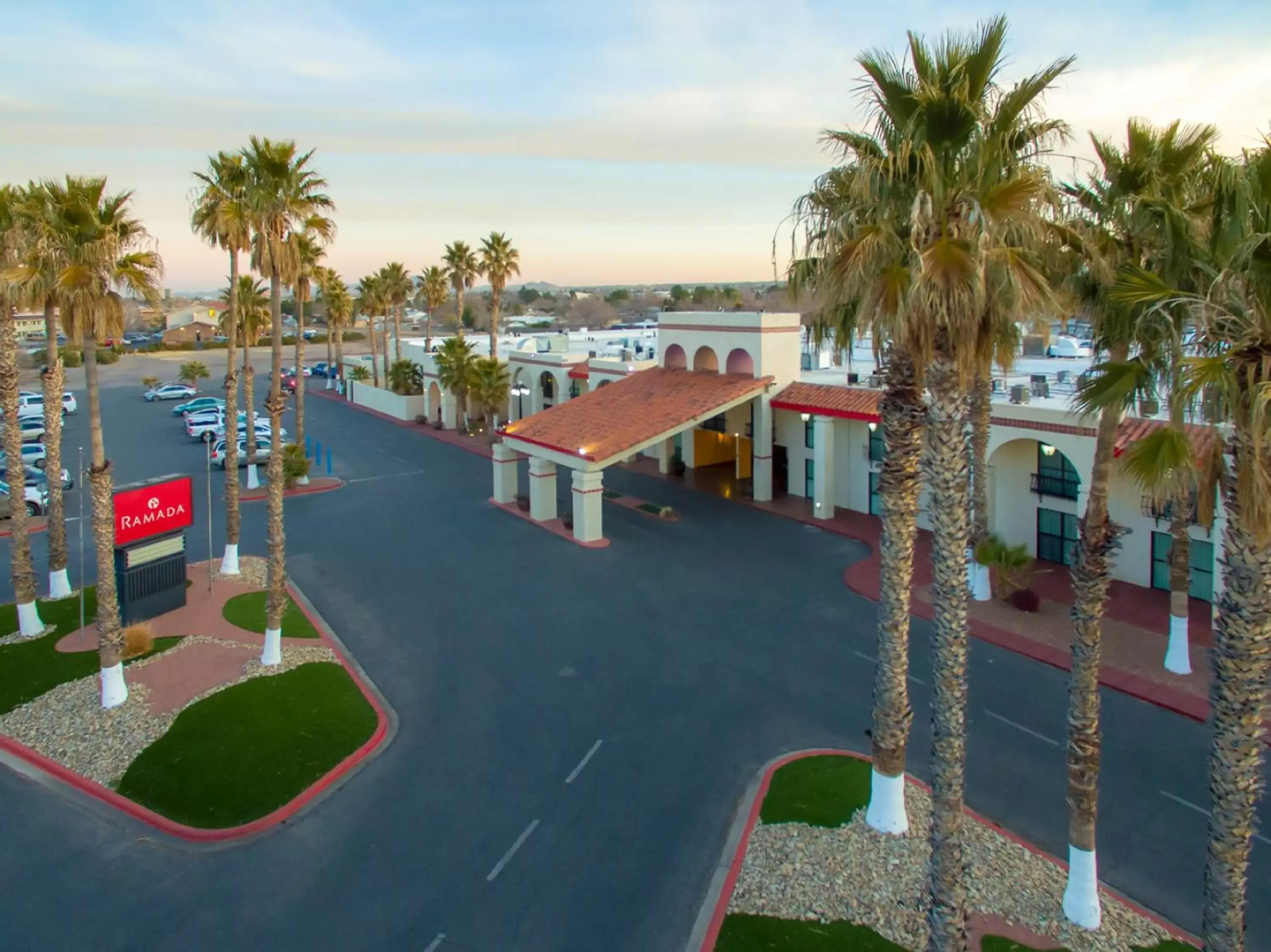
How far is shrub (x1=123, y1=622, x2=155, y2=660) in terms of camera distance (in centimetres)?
1997

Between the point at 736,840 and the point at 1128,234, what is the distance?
10128 millimetres

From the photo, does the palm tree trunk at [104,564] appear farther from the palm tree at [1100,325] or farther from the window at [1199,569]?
the window at [1199,569]

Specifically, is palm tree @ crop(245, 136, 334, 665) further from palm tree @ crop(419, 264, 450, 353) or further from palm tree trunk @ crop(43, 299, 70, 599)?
palm tree @ crop(419, 264, 450, 353)

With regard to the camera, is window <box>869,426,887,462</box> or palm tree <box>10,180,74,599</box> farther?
window <box>869,426,887,462</box>

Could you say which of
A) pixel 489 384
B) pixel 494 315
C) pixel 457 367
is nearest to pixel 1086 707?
pixel 489 384

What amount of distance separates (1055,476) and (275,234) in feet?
73.6

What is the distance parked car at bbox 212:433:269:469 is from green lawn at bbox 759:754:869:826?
3374 centimetres

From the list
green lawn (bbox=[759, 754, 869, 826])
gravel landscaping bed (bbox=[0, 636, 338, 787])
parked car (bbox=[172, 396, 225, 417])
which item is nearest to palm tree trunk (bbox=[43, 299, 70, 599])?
gravel landscaping bed (bbox=[0, 636, 338, 787])

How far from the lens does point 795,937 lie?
434 inches

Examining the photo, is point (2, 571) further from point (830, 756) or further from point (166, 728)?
point (830, 756)

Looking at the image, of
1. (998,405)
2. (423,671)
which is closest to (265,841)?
(423,671)

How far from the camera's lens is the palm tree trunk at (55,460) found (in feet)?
71.4

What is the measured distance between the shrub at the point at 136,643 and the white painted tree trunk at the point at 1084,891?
18911 millimetres

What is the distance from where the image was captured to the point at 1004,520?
27797mm
